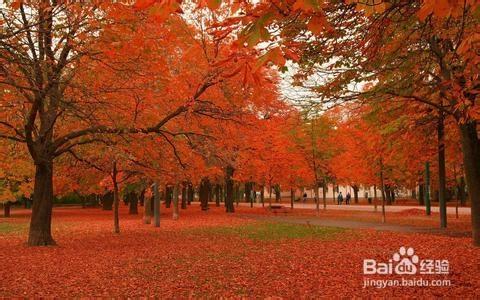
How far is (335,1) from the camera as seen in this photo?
682 cm

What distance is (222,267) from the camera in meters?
10.0

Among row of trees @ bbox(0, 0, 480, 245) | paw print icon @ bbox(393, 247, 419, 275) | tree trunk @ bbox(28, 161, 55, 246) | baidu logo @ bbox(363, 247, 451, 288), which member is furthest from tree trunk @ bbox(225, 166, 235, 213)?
baidu logo @ bbox(363, 247, 451, 288)

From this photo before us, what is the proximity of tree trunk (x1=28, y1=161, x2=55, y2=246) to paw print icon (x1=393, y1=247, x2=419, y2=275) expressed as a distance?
37.4ft

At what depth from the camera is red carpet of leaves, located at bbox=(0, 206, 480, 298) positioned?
7.60m

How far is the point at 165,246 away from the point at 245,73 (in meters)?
11.9

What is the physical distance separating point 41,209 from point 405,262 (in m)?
11.7

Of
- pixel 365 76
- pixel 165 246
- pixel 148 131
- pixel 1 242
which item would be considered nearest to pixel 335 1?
pixel 365 76

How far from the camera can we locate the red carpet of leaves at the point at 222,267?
24.9 ft

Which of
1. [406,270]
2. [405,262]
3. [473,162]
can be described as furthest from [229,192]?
[406,270]

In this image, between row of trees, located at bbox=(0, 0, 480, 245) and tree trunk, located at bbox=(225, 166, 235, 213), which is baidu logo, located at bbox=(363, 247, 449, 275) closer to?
row of trees, located at bbox=(0, 0, 480, 245)

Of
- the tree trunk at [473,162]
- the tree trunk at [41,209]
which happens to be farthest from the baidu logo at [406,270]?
the tree trunk at [41,209]

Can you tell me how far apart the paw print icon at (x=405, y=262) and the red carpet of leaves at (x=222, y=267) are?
1.04ft

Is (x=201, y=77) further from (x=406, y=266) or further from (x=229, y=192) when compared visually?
(x=229, y=192)

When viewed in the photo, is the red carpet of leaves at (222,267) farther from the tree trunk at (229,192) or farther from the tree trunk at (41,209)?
the tree trunk at (229,192)
